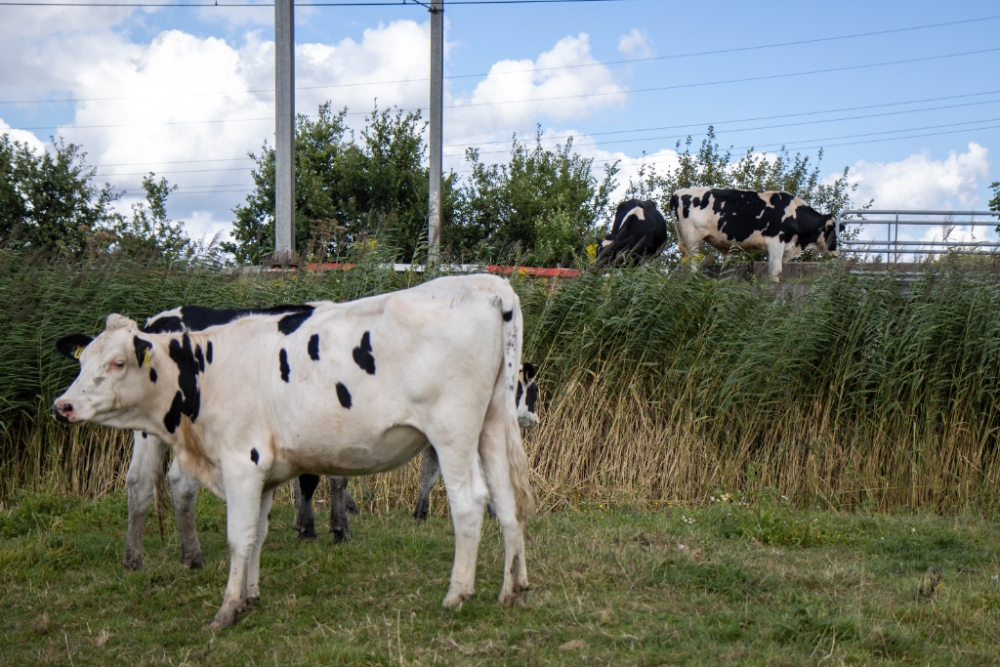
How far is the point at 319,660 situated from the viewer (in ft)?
15.4

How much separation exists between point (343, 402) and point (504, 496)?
1.07m

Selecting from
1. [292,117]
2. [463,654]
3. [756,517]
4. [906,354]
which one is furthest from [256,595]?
[292,117]

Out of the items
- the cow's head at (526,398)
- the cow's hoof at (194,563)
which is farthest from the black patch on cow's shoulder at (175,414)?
the cow's head at (526,398)

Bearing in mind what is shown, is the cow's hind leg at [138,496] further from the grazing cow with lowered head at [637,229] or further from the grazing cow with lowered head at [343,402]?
the grazing cow with lowered head at [637,229]

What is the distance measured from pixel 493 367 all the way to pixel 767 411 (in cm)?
490

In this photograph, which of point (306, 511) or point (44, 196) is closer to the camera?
point (306, 511)

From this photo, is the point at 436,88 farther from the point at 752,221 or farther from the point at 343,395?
the point at 343,395

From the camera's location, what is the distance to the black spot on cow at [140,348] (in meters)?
5.58

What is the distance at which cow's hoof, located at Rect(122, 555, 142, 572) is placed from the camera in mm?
6895

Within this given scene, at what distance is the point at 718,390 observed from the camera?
9.52 metres

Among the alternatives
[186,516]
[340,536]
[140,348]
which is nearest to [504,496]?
[140,348]

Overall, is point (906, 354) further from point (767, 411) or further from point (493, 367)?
point (493, 367)

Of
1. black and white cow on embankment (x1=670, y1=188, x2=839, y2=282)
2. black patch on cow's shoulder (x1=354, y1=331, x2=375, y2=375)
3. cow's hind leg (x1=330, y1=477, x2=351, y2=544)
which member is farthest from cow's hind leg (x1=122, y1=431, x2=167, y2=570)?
black and white cow on embankment (x1=670, y1=188, x2=839, y2=282)

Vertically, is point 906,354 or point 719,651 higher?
point 906,354
